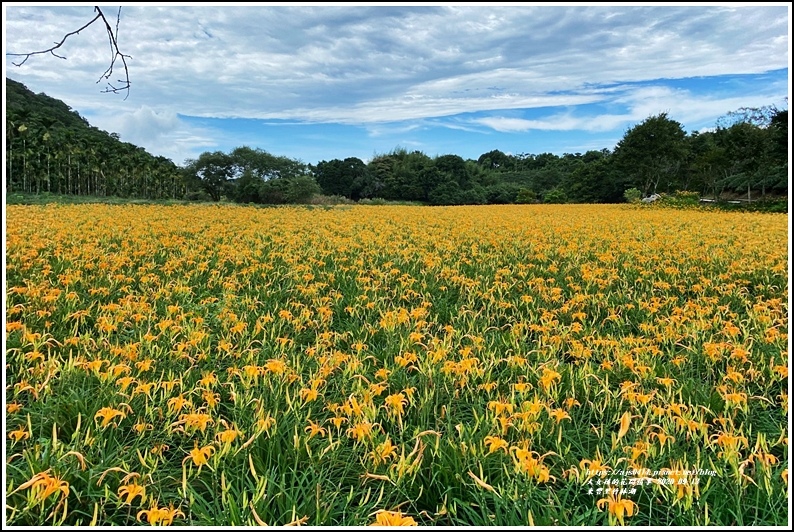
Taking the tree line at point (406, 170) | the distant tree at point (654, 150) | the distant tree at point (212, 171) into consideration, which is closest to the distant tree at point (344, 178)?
the tree line at point (406, 170)

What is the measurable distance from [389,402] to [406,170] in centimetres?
5306

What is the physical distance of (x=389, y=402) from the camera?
2062 mm

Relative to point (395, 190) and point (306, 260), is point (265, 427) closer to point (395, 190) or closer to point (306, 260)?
point (306, 260)

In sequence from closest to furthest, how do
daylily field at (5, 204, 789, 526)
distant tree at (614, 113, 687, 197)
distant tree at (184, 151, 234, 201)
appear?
1. daylily field at (5, 204, 789, 526)
2. distant tree at (614, 113, 687, 197)
3. distant tree at (184, 151, 234, 201)

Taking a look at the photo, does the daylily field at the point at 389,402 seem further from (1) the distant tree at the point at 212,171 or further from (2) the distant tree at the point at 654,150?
(1) the distant tree at the point at 212,171

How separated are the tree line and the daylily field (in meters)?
18.3

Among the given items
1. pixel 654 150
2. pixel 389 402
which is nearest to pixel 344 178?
pixel 654 150

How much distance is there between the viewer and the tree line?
26.7 m

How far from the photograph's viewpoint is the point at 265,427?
187cm

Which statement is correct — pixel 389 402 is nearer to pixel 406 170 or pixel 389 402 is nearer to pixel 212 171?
pixel 406 170

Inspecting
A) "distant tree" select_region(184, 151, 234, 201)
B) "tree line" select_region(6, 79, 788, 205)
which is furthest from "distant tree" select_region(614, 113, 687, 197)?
"distant tree" select_region(184, 151, 234, 201)

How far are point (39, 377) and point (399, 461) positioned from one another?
1.99 meters

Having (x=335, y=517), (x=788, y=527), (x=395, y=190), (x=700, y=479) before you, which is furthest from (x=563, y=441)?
(x=395, y=190)

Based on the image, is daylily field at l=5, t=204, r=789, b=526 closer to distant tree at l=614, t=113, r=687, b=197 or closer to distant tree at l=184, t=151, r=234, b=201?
distant tree at l=614, t=113, r=687, b=197
